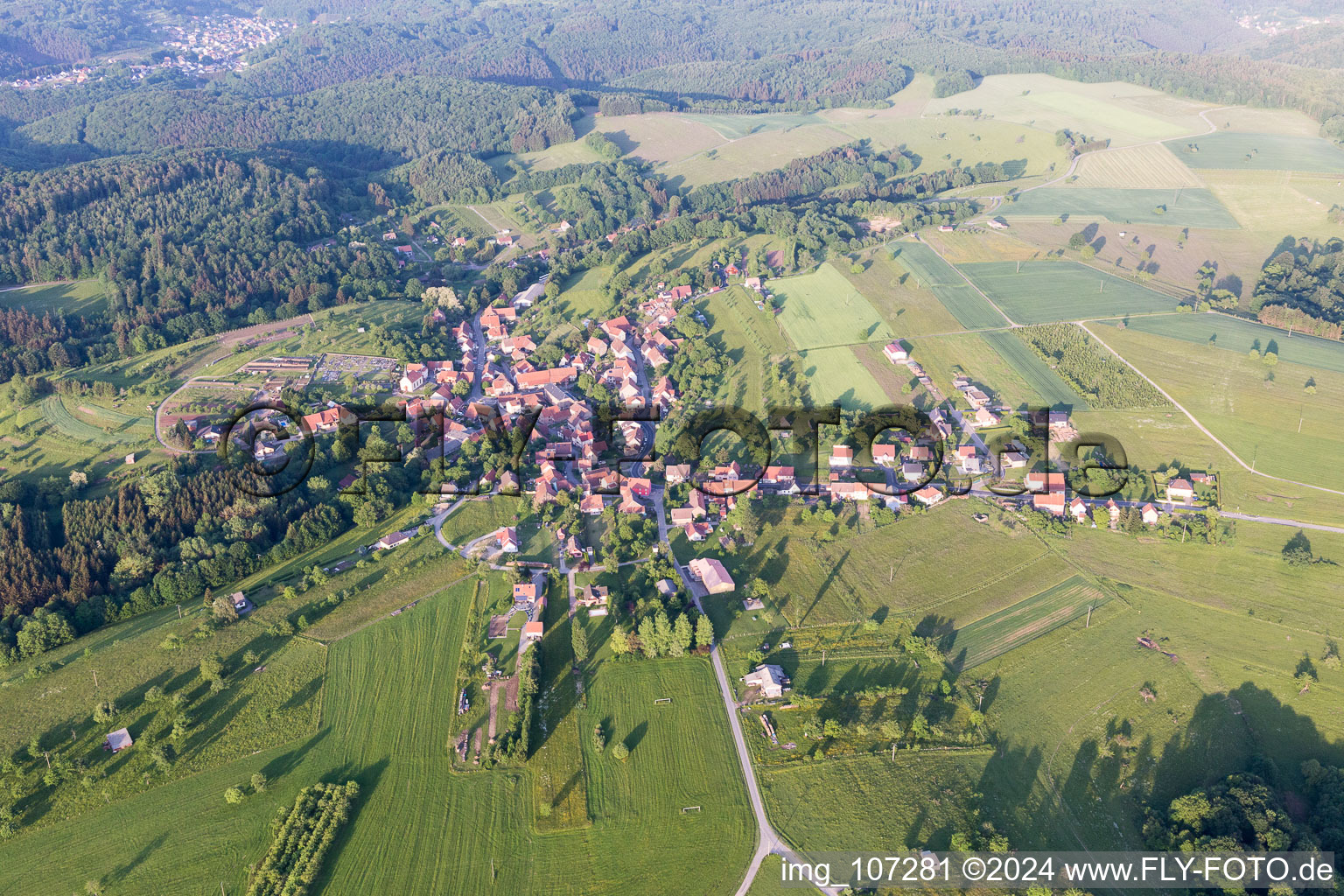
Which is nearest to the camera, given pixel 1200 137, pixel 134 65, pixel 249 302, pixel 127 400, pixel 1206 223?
pixel 127 400

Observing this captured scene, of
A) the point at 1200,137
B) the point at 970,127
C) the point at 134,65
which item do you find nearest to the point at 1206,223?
the point at 1200,137

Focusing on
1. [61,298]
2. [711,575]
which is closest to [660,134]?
[61,298]

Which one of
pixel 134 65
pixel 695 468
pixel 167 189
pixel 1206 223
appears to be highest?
pixel 134 65

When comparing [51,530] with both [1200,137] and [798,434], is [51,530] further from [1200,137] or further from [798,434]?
[1200,137]

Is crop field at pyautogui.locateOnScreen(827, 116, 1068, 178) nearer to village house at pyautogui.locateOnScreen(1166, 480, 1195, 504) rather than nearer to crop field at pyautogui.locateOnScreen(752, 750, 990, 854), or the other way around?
village house at pyautogui.locateOnScreen(1166, 480, 1195, 504)

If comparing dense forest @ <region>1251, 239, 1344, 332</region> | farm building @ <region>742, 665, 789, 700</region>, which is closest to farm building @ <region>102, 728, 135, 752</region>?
farm building @ <region>742, 665, 789, 700</region>

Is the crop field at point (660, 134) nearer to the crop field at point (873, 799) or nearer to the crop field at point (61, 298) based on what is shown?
the crop field at point (61, 298)

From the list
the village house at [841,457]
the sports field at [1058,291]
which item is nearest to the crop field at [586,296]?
the village house at [841,457]

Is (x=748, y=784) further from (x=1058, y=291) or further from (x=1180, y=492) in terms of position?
(x=1058, y=291)
